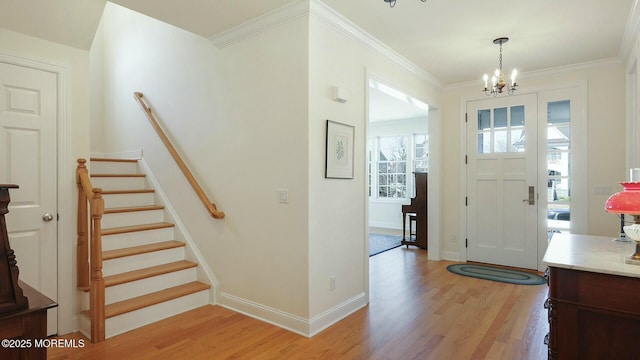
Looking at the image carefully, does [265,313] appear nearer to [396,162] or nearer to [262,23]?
[262,23]

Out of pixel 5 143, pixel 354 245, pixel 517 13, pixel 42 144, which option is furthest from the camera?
pixel 354 245

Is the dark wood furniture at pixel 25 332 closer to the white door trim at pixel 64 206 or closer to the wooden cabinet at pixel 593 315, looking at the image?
the white door trim at pixel 64 206

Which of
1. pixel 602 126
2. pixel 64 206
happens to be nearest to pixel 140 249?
pixel 64 206

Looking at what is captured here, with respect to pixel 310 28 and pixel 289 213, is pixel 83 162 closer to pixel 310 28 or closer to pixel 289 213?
pixel 289 213

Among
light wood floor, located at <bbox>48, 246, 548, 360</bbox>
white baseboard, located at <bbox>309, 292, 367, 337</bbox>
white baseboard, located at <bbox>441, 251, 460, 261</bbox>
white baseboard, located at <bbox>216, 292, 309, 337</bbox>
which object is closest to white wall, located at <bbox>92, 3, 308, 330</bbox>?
white baseboard, located at <bbox>216, 292, 309, 337</bbox>

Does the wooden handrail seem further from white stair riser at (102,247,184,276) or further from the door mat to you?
the door mat

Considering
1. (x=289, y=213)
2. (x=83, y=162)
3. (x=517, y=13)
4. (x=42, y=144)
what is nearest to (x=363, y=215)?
(x=289, y=213)

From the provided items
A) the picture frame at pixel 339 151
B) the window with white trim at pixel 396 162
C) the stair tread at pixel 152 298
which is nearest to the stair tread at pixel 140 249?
the stair tread at pixel 152 298

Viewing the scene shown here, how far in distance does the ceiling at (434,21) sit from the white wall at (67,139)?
0.38ft

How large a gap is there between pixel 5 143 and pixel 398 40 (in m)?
3.39

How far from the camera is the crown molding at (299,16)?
2.73 meters

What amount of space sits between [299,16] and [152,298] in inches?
103

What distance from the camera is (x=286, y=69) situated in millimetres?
2832

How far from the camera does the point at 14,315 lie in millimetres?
1331
